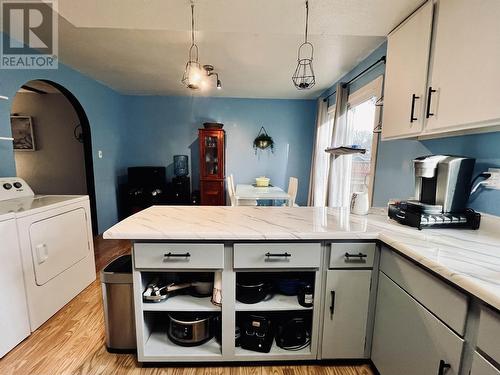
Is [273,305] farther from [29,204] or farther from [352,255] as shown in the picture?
[29,204]

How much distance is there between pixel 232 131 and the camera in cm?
455

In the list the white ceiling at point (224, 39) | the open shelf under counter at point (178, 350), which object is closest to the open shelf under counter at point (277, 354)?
the open shelf under counter at point (178, 350)

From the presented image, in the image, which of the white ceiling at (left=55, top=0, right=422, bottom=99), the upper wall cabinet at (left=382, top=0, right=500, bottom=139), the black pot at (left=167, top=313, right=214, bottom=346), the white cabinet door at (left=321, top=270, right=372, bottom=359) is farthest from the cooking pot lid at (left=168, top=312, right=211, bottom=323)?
the white ceiling at (left=55, top=0, right=422, bottom=99)

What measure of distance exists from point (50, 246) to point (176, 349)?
129 cm

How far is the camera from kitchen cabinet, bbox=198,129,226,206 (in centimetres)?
421

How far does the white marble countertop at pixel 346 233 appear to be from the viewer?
805 mm

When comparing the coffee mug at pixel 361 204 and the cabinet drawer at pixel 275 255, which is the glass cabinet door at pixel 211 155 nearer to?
the coffee mug at pixel 361 204

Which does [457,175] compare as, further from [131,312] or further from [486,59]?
[131,312]

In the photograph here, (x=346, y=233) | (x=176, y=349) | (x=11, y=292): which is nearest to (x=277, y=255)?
(x=346, y=233)

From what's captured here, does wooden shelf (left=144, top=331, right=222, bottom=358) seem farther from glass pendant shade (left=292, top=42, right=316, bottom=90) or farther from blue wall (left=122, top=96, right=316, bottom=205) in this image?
blue wall (left=122, top=96, right=316, bottom=205)

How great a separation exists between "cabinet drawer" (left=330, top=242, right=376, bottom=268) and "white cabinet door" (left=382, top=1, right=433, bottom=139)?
74 cm

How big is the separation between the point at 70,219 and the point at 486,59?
2.85m

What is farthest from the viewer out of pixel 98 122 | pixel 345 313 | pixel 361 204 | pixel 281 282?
pixel 98 122

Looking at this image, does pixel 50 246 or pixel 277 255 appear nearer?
pixel 277 255
